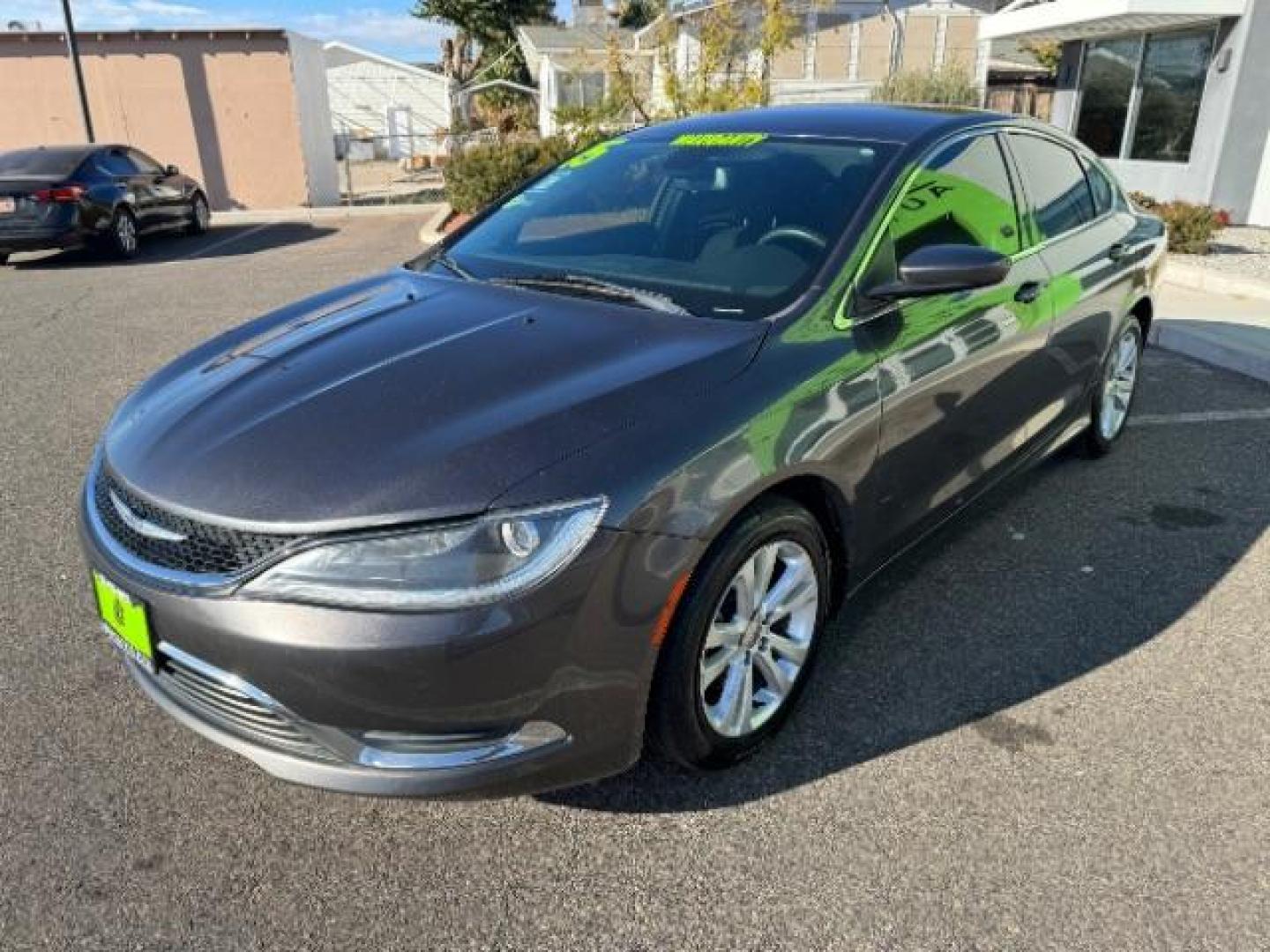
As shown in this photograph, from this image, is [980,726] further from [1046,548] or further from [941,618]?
[1046,548]

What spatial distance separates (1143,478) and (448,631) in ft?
12.7

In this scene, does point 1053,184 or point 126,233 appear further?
point 126,233

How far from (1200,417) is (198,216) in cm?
1409

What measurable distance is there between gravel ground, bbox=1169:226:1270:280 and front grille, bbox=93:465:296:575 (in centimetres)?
966

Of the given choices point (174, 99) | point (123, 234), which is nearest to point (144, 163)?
point (123, 234)

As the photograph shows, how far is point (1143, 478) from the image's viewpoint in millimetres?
4605

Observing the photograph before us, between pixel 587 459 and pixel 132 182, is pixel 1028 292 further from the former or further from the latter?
pixel 132 182

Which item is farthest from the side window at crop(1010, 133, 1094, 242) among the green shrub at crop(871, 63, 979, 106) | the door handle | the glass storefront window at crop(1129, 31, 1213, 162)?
the green shrub at crop(871, 63, 979, 106)

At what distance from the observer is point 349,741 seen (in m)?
2.05

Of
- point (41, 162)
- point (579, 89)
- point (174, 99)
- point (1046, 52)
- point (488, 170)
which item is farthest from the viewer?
point (579, 89)

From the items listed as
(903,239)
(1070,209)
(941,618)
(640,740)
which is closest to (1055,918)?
(640,740)

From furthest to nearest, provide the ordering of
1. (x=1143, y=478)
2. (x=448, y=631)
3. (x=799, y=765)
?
(x=1143, y=478) < (x=799, y=765) < (x=448, y=631)

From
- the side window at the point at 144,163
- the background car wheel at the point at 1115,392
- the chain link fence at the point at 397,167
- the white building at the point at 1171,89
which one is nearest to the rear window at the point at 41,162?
the side window at the point at 144,163

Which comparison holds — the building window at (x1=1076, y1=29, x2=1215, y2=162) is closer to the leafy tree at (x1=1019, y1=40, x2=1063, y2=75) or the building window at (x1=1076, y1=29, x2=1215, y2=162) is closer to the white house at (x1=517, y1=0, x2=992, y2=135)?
the leafy tree at (x1=1019, y1=40, x2=1063, y2=75)
